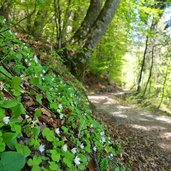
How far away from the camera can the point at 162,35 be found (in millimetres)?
17375

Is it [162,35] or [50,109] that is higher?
[162,35]

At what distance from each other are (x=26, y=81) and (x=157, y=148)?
4.90 metres

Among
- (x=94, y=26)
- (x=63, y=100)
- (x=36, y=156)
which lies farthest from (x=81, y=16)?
(x=36, y=156)

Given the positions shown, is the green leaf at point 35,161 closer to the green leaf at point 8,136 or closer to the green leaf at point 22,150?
the green leaf at point 22,150

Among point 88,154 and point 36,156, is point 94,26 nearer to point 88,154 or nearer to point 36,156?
point 88,154

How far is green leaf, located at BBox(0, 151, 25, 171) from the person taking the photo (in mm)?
1321

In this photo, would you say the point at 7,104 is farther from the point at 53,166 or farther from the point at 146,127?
the point at 146,127

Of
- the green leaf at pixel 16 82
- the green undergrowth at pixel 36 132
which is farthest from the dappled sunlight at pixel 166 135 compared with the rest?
the green leaf at pixel 16 82

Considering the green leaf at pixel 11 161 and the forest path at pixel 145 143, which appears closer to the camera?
the green leaf at pixel 11 161

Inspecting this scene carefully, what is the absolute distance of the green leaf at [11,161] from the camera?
1321mm

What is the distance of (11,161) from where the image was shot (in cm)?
135

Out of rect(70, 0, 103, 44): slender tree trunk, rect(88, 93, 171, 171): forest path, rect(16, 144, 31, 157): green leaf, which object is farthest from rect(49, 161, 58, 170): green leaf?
rect(70, 0, 103, 44): slender tree trunk

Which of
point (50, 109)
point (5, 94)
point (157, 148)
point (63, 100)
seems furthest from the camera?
point (157, 148)

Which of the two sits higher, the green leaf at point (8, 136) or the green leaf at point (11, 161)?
the green leaf at point (8, 136)
